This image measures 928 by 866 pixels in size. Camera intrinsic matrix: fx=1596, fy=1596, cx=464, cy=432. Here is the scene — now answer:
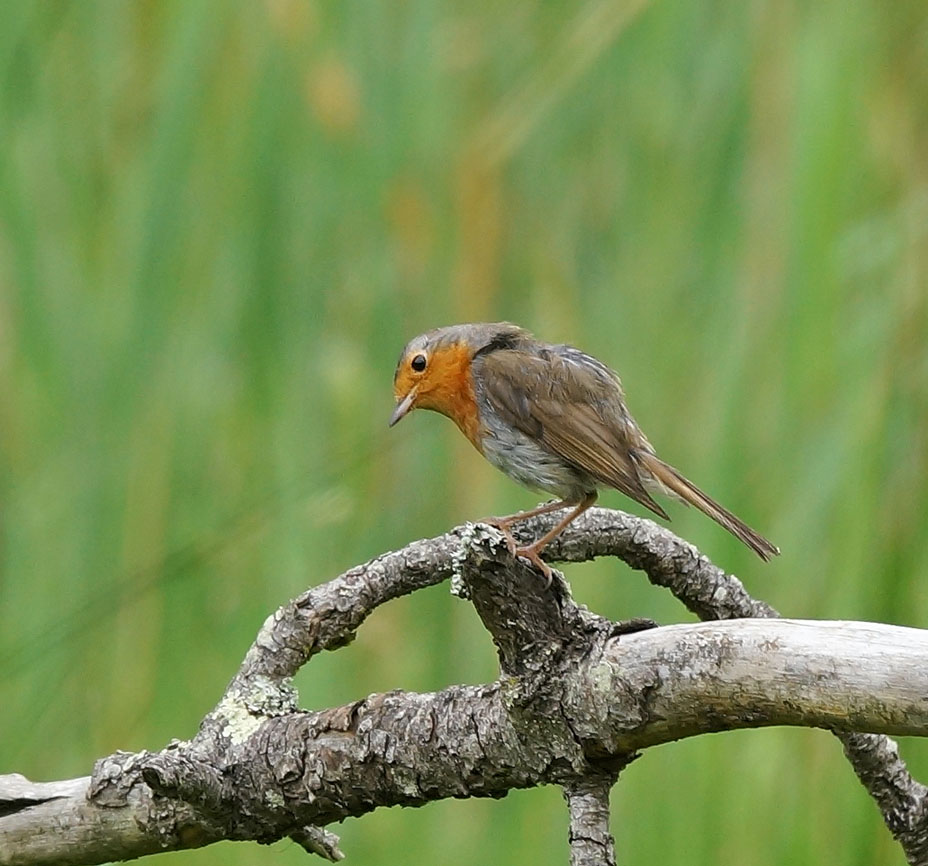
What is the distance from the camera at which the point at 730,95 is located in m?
2.62

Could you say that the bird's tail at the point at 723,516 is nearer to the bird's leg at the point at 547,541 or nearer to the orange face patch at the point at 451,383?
the bird's leg at the point at 547,541

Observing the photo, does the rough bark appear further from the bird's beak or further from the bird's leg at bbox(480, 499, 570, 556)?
the bird's beak

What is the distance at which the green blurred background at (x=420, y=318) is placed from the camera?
2414 mm

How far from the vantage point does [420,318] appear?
3064mm

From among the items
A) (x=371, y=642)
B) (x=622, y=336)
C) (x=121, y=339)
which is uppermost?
(x=121, y=339)

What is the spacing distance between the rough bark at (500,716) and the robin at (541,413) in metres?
0.37

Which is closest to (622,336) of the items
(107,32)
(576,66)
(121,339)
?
(576,66)

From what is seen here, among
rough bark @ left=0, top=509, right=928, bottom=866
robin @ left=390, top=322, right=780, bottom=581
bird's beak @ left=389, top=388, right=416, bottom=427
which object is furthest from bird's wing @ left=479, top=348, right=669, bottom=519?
rough bark @ left=0, top=509, right=928, bottom=866

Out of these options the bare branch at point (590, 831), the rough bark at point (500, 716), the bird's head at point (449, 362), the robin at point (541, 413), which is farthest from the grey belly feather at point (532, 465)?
the bare branch at point (590, 831)

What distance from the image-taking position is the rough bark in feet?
4.85

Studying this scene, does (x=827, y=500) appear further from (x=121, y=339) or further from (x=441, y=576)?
(x=121, y=339)

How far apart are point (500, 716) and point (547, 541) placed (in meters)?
0.56

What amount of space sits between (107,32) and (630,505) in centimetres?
139

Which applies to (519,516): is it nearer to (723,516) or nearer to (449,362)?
(723,516)
